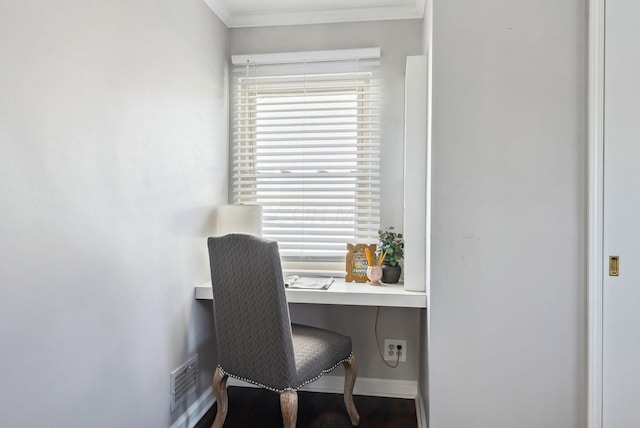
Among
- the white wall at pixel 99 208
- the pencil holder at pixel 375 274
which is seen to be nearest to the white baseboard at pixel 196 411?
the white wall at pixel 99 208

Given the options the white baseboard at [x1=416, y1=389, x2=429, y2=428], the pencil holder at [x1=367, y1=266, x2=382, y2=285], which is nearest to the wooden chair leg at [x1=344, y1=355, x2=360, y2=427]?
the white baseboard at [x1=416, y1=389, x2=429, y2=428]

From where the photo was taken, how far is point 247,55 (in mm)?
2596

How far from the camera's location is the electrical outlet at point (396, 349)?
2482mm

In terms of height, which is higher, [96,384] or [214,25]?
[214,25]

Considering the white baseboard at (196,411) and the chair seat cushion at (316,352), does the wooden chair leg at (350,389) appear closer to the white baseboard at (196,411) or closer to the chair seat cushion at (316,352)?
the chair seat cushion at (316,352)

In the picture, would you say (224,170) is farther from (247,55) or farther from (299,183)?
(247,55)

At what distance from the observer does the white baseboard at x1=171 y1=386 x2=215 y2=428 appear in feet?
6.66

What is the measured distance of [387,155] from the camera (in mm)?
2504


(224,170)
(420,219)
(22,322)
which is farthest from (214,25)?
(22,322)
